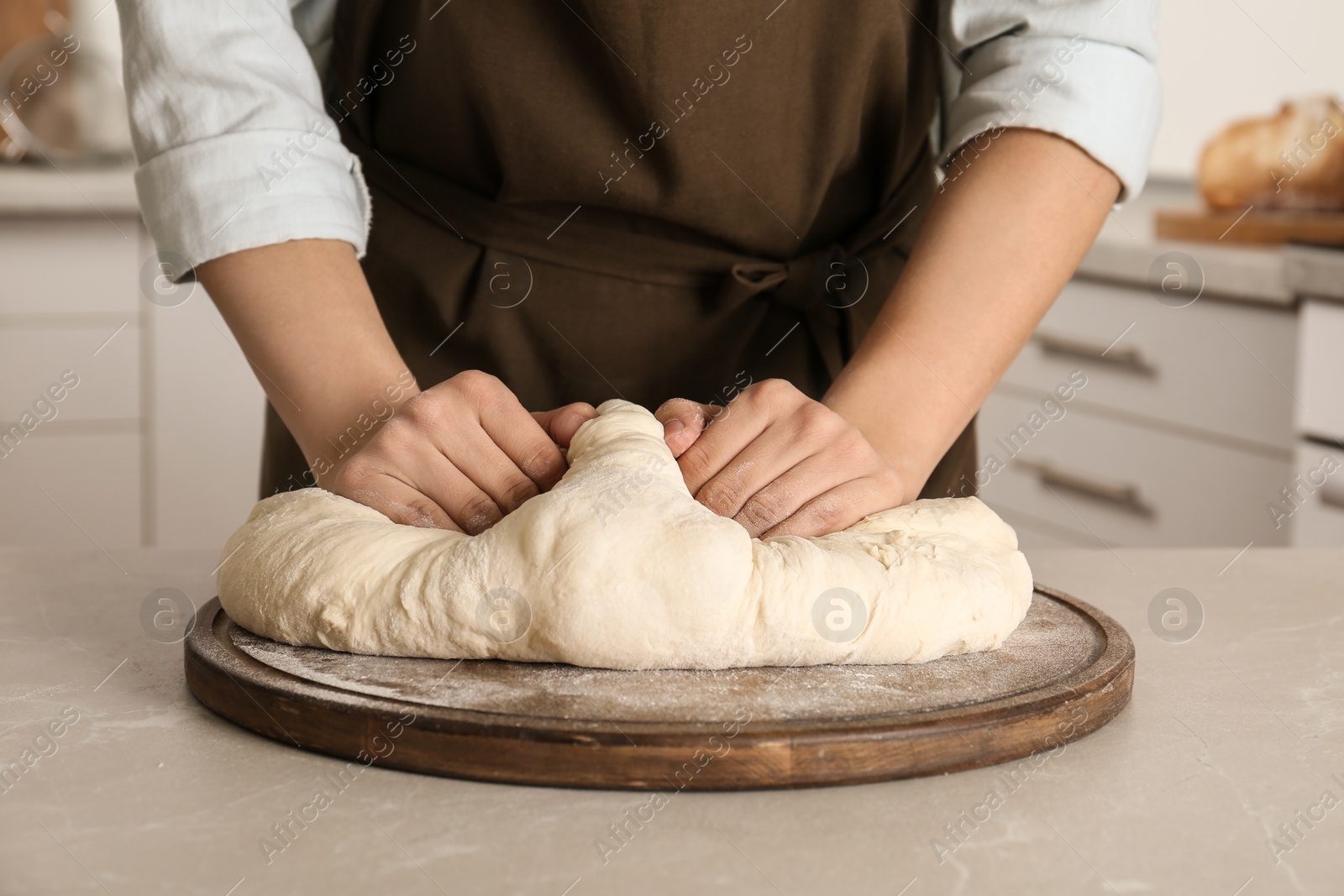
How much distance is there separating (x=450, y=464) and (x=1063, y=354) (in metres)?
1.70

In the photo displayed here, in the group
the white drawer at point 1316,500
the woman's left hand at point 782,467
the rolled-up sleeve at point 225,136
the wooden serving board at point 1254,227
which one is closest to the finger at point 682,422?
the woman's left hand at point 782,467

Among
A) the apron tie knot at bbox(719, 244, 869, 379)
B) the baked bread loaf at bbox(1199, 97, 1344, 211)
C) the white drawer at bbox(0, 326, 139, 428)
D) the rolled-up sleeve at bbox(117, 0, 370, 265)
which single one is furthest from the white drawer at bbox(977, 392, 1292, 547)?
the white drawer at bbox(0, 326, 139, 428)

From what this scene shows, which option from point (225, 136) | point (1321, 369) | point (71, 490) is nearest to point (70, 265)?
point (71, 490)

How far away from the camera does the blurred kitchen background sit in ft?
5.97

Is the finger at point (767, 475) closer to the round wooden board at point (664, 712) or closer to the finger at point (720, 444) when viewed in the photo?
the finger at point (720, 444)

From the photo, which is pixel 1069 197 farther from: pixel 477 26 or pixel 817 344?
pixel 477 26

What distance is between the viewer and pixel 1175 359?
1.98 meters

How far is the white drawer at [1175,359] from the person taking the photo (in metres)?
1.82

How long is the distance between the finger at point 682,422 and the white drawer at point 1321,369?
123cm

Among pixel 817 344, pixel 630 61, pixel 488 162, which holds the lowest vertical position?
pixel 817 344

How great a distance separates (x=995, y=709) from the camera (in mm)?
590

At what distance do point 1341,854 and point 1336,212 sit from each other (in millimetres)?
1921

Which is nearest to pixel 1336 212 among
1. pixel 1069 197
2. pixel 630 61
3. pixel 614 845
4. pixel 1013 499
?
pixel 1013 499

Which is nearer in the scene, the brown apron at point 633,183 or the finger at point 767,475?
the finger at point 767,475
